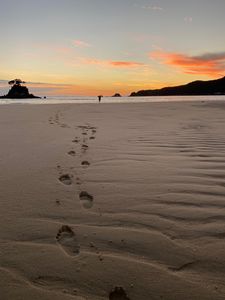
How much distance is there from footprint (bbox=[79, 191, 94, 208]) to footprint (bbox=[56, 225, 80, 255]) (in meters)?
0.46

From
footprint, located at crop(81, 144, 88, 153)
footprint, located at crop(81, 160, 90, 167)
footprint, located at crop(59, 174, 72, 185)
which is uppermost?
footprint, located at crop(81, 144, 88, 153)

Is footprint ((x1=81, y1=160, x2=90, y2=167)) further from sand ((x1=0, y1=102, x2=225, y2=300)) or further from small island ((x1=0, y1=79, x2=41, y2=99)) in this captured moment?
small island ((x1=0, y1=79, x2=41, y2=99))

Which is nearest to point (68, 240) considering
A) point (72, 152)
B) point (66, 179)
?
point (66, 179)

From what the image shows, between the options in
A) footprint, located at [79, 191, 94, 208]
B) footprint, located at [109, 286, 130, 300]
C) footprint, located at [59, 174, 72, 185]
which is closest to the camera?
footprint, located at [109, 286, 130, 300]

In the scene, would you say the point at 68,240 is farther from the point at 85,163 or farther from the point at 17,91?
the point at 17,91

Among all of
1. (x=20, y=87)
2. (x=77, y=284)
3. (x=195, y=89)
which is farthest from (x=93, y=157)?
(x=195, y=89)

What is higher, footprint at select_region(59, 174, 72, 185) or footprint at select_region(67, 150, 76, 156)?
footprint at select_region(67, 150, 76, 156)

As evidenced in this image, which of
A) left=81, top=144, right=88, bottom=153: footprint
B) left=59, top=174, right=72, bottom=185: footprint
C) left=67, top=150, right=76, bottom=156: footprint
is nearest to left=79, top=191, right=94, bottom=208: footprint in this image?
left=59, top=174, right=72, bottom=185: footprint

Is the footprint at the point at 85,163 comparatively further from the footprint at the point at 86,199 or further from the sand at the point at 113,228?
the footprint at the point at 86,199

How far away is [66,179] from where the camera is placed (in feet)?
11.6

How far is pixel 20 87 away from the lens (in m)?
77.9

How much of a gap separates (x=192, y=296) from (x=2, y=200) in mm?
1841

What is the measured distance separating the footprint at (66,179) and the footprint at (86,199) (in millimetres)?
403

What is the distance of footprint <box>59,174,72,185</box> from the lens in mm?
3421
